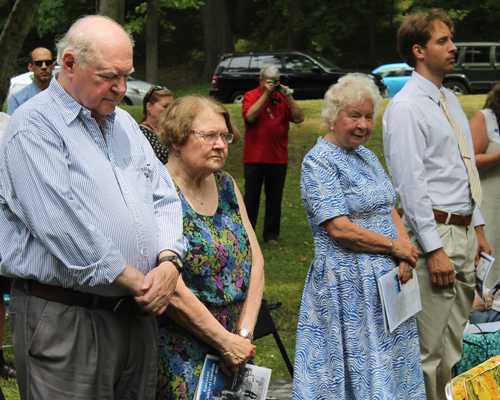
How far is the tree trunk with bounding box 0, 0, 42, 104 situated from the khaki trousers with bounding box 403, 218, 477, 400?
4.65 meters

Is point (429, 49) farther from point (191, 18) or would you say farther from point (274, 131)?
point (191, 18)

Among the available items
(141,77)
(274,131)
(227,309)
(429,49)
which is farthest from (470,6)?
(227,309)

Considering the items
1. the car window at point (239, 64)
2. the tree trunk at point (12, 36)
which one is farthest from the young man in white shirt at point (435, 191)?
the car window at point (239, 64)

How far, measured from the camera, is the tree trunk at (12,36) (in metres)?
6.01

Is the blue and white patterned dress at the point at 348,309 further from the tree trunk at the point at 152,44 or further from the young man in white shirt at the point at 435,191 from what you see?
the tree trunk at the point at 152,44

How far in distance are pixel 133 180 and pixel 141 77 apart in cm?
2808

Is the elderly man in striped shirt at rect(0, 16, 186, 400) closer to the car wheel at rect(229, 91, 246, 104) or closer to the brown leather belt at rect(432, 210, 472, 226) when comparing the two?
the brown leather belt at rect(432, 210, 472, 226)

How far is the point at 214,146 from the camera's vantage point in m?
2.58

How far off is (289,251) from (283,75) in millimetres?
10581

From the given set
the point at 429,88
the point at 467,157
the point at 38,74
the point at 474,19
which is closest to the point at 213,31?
the point at 474,19

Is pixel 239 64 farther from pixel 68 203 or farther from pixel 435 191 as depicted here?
pixel 68 203

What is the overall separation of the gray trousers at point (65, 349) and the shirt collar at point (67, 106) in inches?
26.9

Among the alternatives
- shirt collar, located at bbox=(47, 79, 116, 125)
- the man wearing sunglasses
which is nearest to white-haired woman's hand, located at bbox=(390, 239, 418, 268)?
shirt collar, located at bbox=(47, 79, 116, 125)

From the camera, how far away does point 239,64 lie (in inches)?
666
